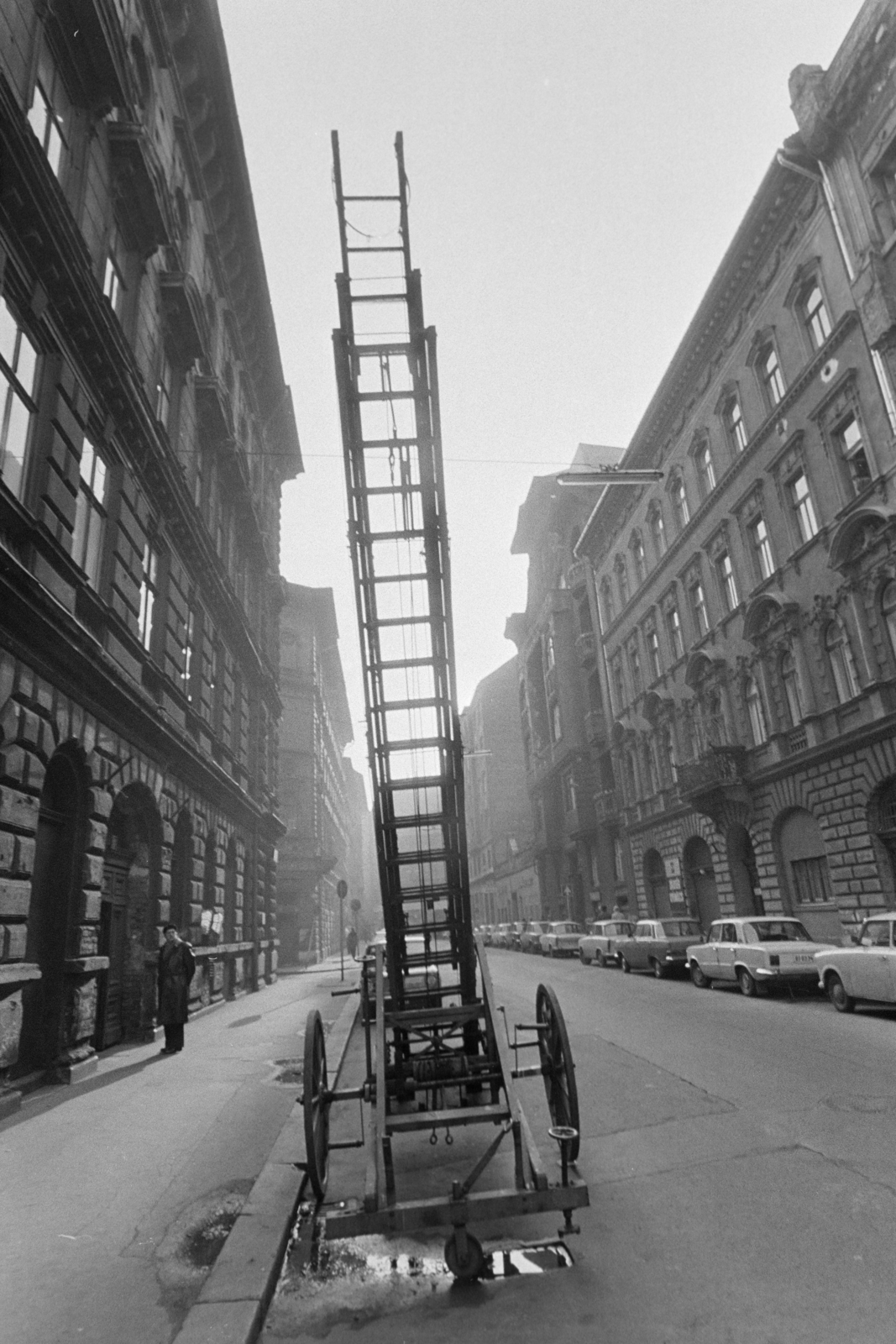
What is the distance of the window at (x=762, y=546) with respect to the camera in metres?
26.0

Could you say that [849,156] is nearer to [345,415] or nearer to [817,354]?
[817,354]

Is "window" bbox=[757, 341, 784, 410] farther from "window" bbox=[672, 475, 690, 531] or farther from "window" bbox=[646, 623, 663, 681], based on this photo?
"window" bbox=[646, 623, 663, 681]

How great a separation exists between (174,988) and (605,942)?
1864 centimetres

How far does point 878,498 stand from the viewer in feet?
66.0

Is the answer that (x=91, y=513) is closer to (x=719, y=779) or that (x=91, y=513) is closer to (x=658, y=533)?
(x=719, y=779)

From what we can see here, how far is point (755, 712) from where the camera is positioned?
2686cm

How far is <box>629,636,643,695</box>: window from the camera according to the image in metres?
37.5

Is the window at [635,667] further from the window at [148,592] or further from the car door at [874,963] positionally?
the window at [148,592]

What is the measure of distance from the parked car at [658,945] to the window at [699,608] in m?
11.3

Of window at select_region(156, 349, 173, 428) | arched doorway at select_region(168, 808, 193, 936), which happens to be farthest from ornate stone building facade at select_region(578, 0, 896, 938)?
window at select_region(156, 349, 173, 428)

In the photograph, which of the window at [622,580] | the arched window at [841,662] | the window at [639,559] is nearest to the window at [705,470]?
the window at [639,559]

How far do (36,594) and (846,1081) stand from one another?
9.47 meters

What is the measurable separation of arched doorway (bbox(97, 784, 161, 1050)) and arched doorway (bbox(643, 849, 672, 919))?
989 inches

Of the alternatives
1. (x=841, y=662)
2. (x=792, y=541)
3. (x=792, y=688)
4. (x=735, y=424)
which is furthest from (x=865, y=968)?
(x=735, y=424)
